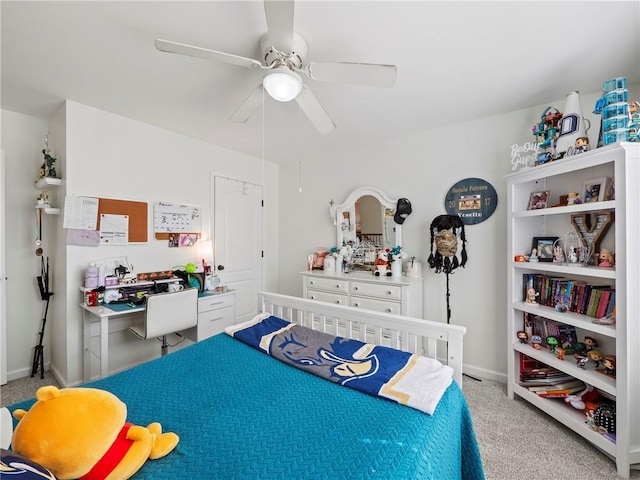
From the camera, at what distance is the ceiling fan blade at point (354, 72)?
1.35 m

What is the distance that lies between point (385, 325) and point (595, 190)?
5.70 ft

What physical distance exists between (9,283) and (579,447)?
4517mm

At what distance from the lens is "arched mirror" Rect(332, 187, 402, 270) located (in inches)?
122

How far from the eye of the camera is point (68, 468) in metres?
0.77

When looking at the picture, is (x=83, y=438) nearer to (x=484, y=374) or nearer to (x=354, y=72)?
(x=354, y=72)

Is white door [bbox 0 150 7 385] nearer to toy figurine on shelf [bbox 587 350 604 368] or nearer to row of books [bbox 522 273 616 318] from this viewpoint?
row of books [bbox 522 273 616 318]

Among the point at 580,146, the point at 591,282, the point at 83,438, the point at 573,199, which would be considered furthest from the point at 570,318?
the point at 83,438

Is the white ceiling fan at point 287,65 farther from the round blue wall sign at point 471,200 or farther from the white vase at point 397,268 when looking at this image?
the white vase at point 397,268

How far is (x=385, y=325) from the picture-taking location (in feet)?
5.68

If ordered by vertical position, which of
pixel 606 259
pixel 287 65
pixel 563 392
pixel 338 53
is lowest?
pixel 563 392

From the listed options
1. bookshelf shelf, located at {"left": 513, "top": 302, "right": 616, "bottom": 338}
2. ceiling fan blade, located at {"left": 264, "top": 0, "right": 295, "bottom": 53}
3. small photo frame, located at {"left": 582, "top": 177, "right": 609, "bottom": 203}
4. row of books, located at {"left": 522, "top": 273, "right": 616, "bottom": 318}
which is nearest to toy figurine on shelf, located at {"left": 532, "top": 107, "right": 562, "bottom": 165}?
small photo frame, located at {"left": 582, "top": 177, "right": 609, "bottom": 203}

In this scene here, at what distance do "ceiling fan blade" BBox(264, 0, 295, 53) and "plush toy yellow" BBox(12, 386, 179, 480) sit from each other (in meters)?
1.53

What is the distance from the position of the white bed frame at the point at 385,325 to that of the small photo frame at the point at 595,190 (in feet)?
4.67

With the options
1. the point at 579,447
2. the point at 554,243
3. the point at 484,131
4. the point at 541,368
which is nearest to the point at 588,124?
the point at 484,131
